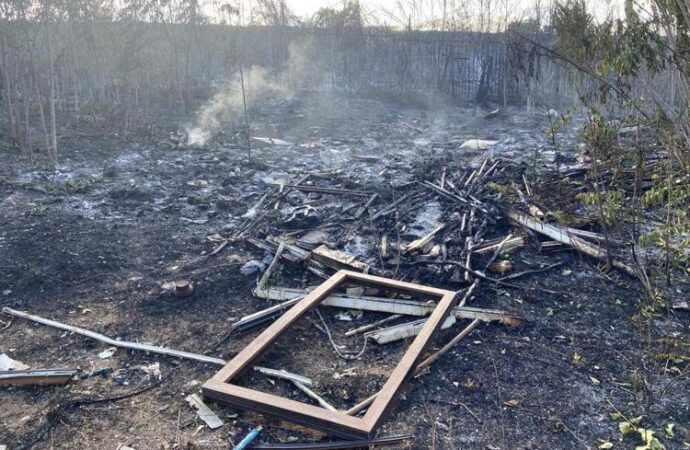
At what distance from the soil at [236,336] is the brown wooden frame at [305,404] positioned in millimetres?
132

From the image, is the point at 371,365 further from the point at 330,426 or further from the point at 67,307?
the point at 67,307

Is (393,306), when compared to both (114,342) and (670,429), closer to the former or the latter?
(670,429)

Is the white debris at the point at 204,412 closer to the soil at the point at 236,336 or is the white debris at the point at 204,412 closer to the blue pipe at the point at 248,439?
the soil at the point at 236,336

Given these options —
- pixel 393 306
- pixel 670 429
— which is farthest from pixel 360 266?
pixel 670 429

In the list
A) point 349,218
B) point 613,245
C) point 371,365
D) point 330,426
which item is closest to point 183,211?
point 349,218

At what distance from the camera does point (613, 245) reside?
538 centimetres

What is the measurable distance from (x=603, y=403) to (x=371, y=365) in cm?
170

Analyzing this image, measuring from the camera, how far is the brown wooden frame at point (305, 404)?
3.12 metres

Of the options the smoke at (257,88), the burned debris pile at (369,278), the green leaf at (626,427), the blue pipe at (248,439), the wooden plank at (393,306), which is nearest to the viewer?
the blue pipe at (248,439)

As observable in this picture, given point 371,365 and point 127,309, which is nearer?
point 371,365

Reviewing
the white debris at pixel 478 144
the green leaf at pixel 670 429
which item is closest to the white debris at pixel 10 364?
the green leaf at pixel 670 429

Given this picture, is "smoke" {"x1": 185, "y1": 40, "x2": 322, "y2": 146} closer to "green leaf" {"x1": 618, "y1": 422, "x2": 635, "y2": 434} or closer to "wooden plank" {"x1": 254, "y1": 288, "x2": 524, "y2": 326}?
"wooden plank" {"x1": 254, "y1": 288, "x2": 524, "y2": 326}

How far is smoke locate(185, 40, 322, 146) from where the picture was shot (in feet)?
44.5

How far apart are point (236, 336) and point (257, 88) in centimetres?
1365
